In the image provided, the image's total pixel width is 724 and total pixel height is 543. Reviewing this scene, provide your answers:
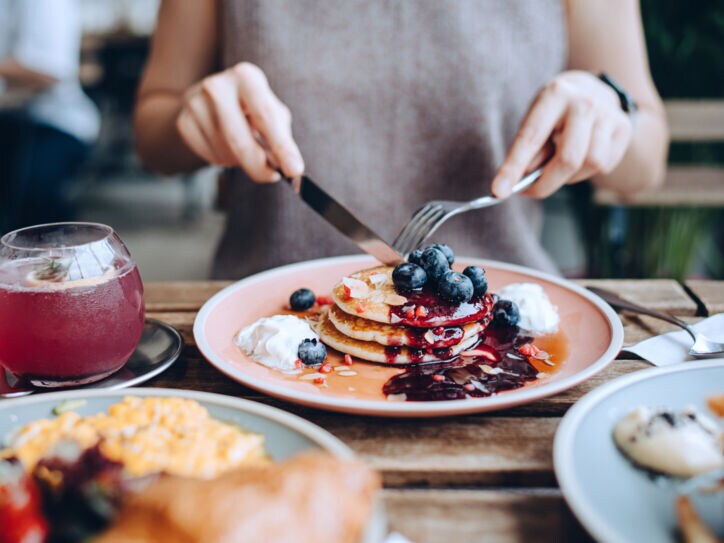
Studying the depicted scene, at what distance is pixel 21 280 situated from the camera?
93cm

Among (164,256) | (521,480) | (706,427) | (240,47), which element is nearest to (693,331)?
(706,427)

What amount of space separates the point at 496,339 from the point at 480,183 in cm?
78

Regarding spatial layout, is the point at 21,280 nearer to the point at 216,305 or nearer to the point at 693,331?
the point at 216,305

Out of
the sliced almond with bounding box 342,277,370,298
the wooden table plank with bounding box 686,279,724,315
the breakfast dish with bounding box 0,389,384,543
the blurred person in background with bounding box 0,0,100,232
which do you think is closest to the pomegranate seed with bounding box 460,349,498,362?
the sliced almond with bounding box 342,277,370,298

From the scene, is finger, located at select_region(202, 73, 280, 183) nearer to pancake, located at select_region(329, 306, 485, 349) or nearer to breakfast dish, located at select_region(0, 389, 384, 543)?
pancake, located at select_region(329, 306, 485, 349)

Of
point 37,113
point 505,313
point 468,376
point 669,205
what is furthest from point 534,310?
point 37,113

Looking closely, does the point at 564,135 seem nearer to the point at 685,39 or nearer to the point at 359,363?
the point at 359,363

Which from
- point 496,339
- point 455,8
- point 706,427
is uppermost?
point 455,8

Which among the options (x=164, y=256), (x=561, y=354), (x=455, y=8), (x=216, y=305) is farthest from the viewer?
(x=164, y=256)

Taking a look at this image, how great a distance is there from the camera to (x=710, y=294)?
143 cm

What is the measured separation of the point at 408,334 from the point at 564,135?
65 centimetres

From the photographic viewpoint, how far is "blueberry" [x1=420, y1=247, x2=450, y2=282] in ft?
3.68

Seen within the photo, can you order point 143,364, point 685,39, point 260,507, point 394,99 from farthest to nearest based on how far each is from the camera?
point 685,39
point 394,99
point 143,364
point 260,507

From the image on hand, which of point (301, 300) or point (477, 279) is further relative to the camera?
point (301, 300)
